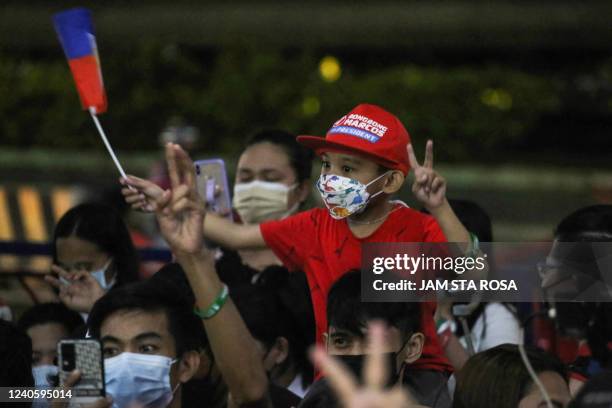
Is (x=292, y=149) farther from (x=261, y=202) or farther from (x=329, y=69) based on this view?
(x=329, y=69)

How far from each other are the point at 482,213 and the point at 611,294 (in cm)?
128

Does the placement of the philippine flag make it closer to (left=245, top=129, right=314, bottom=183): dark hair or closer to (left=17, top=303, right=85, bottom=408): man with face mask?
(left=17, top=303, right=85, bottom=408): man with face mask

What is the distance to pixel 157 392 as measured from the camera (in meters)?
4.31

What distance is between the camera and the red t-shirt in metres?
4.74

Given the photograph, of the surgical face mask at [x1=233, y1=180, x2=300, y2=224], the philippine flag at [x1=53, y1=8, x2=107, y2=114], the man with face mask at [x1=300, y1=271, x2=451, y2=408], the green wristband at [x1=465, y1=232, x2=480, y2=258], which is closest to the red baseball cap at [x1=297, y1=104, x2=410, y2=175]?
the green wristband at [x1=465, y1=232, x2=480, y2=258]

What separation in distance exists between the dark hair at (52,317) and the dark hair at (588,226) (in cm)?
201

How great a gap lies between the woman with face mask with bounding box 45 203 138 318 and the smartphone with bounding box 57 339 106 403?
62.9 inches

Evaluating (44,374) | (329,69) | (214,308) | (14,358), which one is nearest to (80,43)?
(44,374)

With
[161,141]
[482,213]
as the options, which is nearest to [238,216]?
[482,213]

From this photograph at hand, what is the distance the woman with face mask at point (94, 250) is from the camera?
5.71 m

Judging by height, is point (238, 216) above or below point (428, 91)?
below

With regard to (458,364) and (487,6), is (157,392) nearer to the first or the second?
(458,364)

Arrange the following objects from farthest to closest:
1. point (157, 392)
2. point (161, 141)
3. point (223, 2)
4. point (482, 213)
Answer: point (223, 2) → point (161, 141) → point (482, 213) → point (157, 392)

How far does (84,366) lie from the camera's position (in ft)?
13.1
